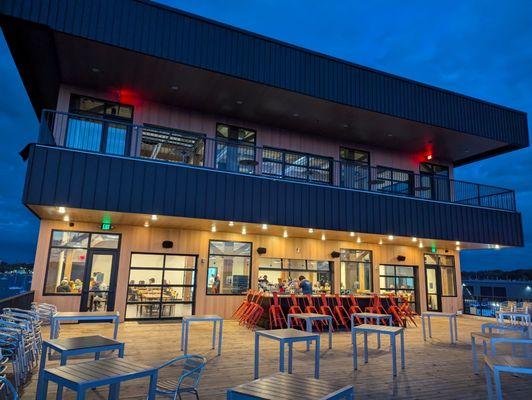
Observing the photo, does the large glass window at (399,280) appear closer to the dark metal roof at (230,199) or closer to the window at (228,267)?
the dark metal roof at (230,199)

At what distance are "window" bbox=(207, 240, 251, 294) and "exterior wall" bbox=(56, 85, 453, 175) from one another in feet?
12.8

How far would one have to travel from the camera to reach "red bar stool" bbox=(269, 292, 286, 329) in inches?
401

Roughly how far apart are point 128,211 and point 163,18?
515cm

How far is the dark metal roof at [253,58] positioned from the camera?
8406mm

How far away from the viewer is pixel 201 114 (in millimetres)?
12328

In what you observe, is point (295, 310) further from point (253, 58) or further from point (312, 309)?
point (253, 58)

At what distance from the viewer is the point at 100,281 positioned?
1131 centimetres

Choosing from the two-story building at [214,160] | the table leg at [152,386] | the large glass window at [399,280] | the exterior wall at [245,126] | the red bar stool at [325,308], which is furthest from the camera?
the large glass window at [399,280]

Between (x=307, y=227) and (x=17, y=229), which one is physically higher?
(x=17, y=229)

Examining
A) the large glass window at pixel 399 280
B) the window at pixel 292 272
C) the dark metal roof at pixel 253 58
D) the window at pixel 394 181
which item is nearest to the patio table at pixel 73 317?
the dark metal roof at pixel 253 58

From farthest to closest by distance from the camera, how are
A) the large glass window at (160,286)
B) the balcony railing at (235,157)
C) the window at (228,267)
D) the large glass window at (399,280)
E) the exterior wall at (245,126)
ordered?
the large glass window at (399,280) → the window at (228,267) → the large glass window at (160,286) → the exterior wall at (245,126) → the balcony railing at (235,157)

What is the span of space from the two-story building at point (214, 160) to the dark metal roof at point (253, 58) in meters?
0.04

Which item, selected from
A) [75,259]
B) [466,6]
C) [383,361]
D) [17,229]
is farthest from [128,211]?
[17,229]

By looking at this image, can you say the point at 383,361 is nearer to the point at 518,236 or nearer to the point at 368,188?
the point at 368,188
